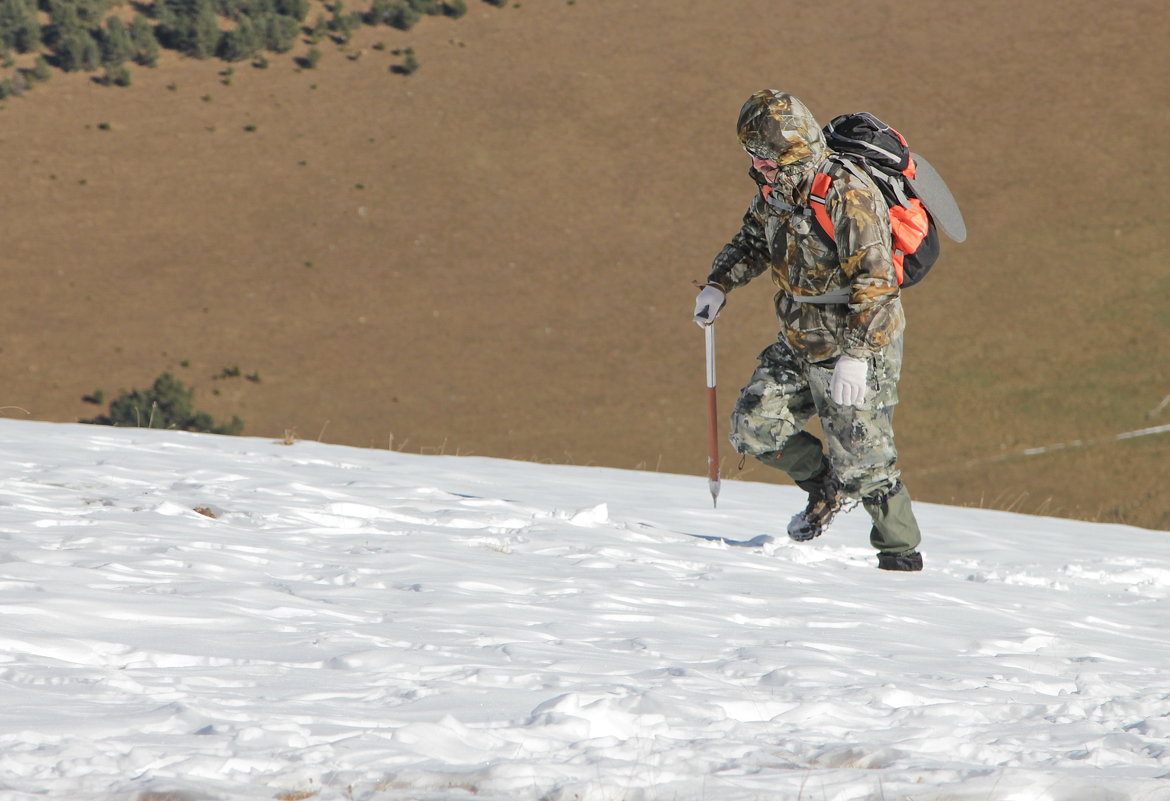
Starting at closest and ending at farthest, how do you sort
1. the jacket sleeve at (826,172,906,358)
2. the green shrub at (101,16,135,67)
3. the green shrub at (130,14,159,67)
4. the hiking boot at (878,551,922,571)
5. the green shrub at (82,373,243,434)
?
1. the jacket sleeve at (826,172,906,358)
2. the hiking boot at (878,551,922,571)
3. the green shrub at (82,373,243,434)
4. the green shrub at (101,16,135,67)
5. the green shrub at (130,14,159,67)

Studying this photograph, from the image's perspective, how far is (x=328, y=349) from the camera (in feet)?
105

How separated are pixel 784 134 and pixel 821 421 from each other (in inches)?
47.1

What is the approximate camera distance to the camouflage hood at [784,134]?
4840 millimetres

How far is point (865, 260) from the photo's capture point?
4801mm

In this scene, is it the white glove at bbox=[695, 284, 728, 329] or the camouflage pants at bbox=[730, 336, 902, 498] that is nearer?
the camouflage pants at bbox=[730, 336, 902, 498]

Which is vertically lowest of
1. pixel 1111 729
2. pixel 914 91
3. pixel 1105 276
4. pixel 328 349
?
pixel 1111 729

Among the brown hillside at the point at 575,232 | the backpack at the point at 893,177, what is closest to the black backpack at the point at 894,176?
the backpack at the point at 893,177

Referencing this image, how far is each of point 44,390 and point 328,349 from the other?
6835 mm

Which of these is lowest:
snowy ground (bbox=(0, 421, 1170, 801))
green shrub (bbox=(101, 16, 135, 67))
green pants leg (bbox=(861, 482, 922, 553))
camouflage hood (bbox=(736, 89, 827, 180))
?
snowy ground (bbox=(0, 421, 1170, 801))

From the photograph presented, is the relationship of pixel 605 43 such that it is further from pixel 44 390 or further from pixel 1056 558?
pixel 1056 558

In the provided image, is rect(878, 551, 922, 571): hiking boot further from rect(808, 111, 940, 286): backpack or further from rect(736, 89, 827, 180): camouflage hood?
rect(736, 89, 827, 180): camouflage hood

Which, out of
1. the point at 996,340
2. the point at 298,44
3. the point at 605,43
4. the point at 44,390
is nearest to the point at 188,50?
the point at 298,44

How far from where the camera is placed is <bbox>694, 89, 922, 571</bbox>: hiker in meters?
4.84

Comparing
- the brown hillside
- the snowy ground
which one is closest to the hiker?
the snowy ground
